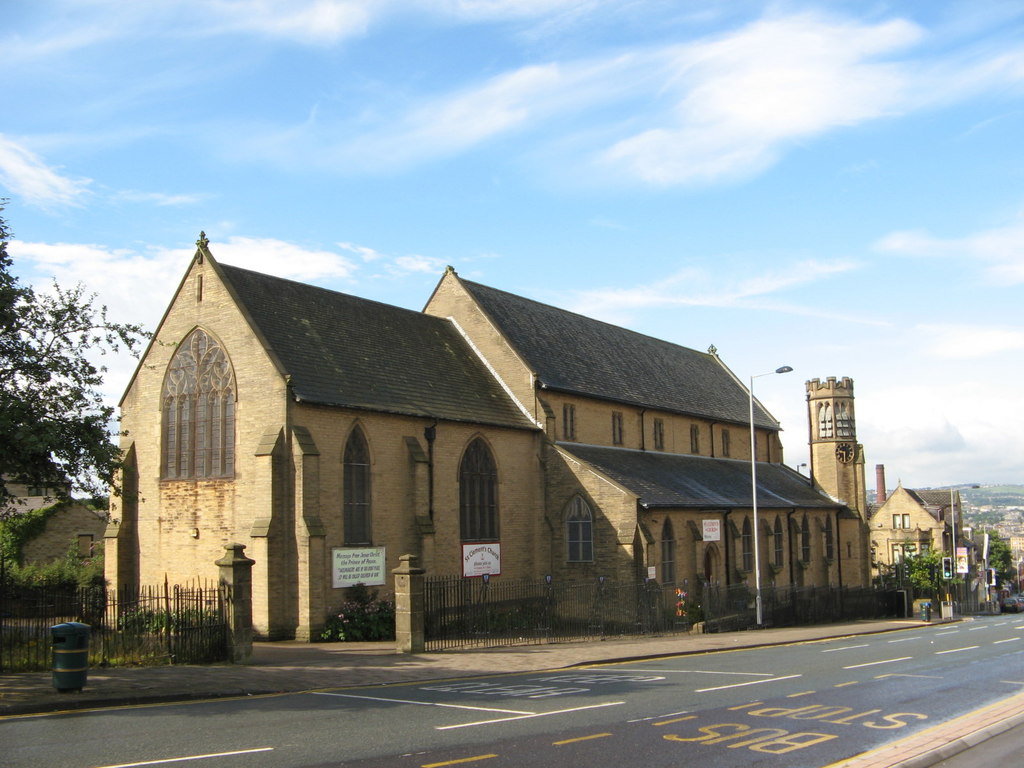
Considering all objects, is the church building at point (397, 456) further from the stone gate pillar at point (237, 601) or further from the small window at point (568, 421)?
the stone gate pillar at point (237, 601)

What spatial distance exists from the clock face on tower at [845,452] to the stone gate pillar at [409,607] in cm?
3819

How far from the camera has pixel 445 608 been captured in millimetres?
27203

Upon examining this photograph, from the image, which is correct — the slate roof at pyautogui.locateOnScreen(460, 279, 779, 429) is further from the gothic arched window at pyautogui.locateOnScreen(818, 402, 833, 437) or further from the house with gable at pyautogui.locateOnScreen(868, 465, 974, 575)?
the house with gable at pyautogui.locateOnScreen(868, 465, 974, 575)

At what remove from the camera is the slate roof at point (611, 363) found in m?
37.8

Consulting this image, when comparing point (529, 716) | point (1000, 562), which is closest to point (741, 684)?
point (529, 716)

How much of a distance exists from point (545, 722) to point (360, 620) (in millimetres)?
14481

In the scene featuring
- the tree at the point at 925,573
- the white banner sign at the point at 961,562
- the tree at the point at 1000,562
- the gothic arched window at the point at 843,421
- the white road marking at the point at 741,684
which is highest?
the gothic arched window at the point at 843,421

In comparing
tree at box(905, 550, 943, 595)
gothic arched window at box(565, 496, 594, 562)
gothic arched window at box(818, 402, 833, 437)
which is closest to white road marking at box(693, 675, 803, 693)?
gothic arched window at box(565, 496, 594, 562)

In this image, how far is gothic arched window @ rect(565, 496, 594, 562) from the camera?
3341cm

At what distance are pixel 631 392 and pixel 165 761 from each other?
33.3 meters

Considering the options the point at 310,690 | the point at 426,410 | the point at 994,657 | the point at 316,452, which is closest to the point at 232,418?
the point at 316,452

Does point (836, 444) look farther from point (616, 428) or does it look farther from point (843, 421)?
point (616, 428)

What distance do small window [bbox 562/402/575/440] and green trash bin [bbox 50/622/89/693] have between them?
78.0 feet

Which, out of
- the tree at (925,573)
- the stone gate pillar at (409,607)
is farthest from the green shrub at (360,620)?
the tree at (925,573)
